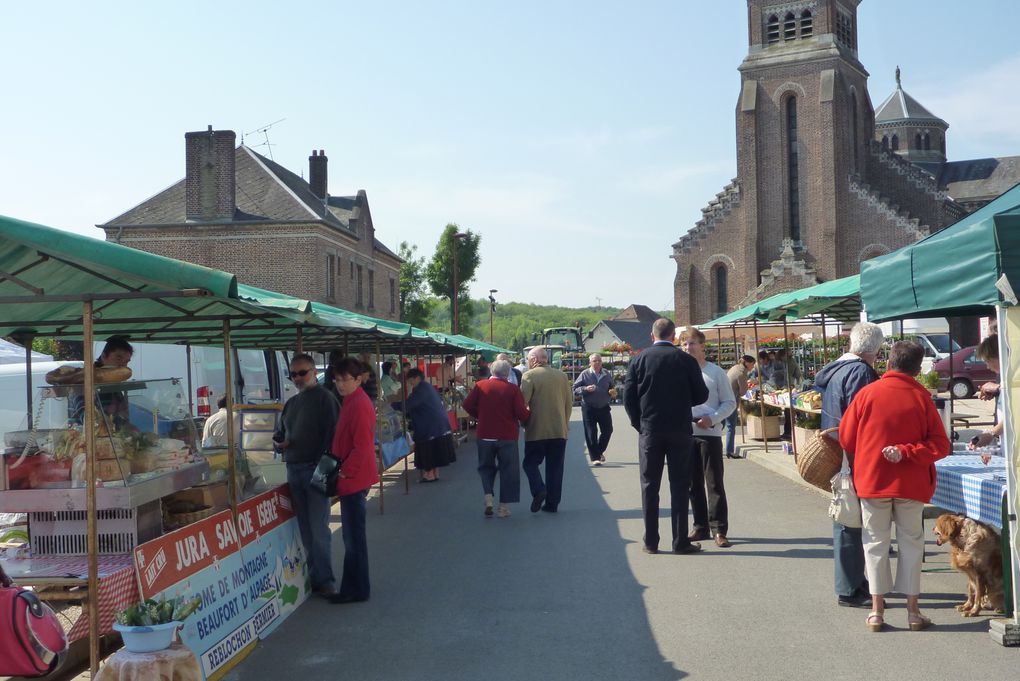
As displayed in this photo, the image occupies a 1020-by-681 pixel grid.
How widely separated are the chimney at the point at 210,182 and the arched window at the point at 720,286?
1102 inches

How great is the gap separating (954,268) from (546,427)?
19.2 ft

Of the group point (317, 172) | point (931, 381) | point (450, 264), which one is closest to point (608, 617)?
point (931, 381)

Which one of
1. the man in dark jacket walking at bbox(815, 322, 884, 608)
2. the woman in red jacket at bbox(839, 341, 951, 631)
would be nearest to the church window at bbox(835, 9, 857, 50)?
the man in dark jacket walking at bbox(815, 322, 884, 608)

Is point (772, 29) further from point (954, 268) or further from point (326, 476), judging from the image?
point (326, 476)

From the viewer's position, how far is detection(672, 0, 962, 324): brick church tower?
54.0m

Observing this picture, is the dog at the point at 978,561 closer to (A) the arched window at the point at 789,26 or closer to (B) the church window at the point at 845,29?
(B) the church window at the point at 845,29

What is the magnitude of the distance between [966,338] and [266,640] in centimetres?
5429

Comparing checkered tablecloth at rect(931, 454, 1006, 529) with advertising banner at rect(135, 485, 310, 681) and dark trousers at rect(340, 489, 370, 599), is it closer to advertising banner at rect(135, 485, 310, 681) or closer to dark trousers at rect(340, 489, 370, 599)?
dark trousers at rect(340, 489, 370, 599)

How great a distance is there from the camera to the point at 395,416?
1531 cm

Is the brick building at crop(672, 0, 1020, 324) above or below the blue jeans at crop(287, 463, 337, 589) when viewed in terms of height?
above

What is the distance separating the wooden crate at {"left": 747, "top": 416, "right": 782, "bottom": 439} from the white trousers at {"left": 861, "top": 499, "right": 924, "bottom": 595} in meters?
12.0

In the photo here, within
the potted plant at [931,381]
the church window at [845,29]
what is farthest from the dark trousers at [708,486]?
the church window at [845,29]

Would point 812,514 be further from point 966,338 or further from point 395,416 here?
point 966,338

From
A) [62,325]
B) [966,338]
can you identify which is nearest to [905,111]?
[966,338]
